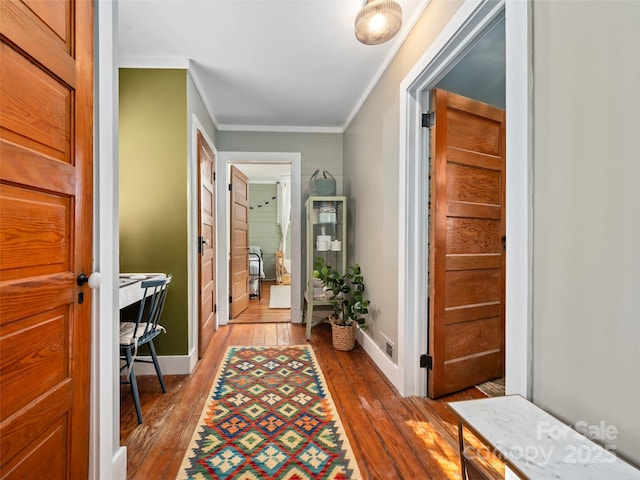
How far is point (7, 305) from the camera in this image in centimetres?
85

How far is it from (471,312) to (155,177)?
259 centimetres

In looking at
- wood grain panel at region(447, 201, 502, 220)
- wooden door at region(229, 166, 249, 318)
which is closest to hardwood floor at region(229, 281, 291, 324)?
wooden door at region(229, 166, 249, 318)

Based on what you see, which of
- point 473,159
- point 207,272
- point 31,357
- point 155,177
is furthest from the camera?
point 207,272

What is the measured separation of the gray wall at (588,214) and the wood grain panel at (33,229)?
5.20ft

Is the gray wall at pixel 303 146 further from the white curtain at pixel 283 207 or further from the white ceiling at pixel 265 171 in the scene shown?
the white curtain at pixel 283 207

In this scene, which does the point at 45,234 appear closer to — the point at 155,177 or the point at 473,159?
the point at 155,177

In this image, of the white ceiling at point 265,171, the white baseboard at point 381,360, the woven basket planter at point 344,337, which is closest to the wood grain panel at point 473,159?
the white baseboard at point 381,360

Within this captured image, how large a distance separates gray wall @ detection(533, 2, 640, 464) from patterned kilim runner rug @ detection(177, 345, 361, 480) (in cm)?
104

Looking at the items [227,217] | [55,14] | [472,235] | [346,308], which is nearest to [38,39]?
[55,14]

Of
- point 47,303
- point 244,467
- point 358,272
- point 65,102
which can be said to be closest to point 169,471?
point 244,467

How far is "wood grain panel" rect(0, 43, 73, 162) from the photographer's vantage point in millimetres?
842

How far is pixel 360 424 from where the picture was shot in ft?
6.14

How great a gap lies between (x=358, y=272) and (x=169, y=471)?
220 cm

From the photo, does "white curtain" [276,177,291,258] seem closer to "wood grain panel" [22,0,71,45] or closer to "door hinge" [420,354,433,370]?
"door hinge" [420,354,433,370]
